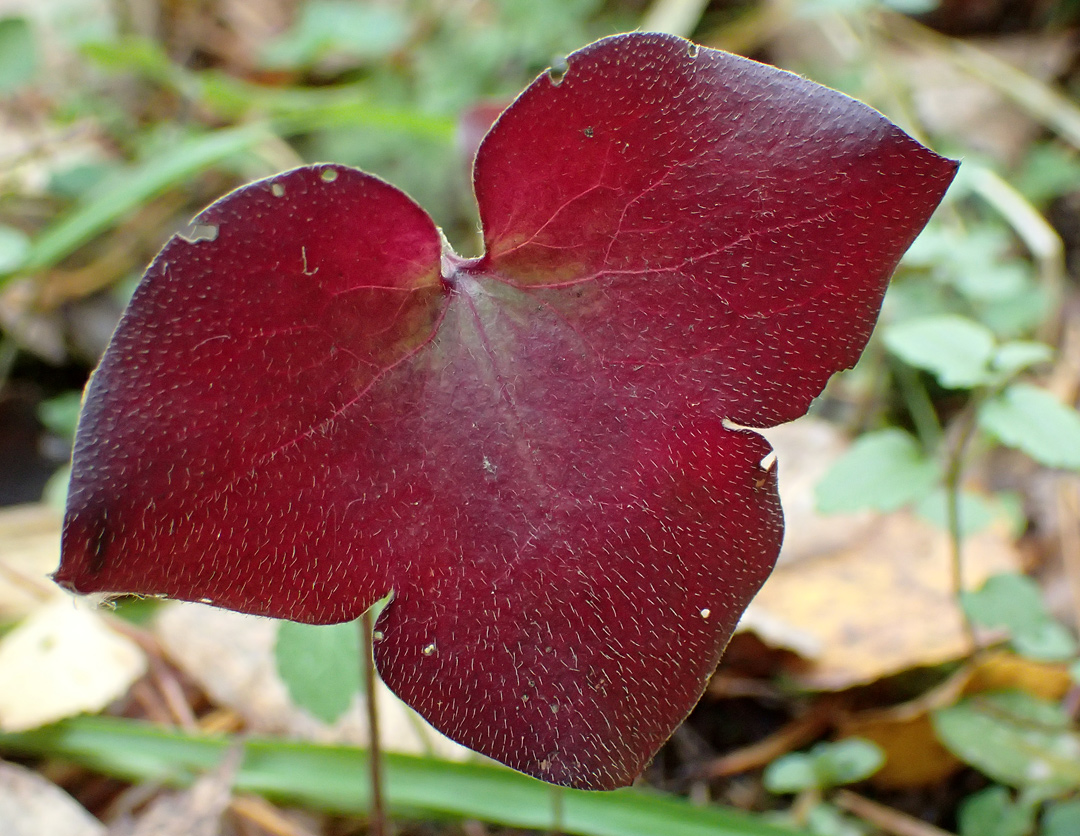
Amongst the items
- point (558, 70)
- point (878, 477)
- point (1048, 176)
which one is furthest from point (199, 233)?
point (1048, 176)

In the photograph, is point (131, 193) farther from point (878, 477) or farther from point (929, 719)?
point (929, 719)

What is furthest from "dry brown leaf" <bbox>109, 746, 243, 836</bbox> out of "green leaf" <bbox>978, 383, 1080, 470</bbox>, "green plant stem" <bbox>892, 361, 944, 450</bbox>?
"green plant stem" <bbox>892, 361, 944, 450</bbox>

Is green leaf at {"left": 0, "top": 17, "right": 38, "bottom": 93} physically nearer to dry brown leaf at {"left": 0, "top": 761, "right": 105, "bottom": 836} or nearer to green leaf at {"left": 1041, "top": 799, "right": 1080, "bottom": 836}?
dry brown leaf at {"left": 0, "top": 761, "right": 105, "bottom": 836}

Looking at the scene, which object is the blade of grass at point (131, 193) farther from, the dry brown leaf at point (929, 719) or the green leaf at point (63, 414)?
the dry brown leaf at point (929, 719)

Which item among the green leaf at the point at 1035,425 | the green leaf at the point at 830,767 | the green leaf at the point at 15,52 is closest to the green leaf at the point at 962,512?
the green leaf at the point at 1035,425

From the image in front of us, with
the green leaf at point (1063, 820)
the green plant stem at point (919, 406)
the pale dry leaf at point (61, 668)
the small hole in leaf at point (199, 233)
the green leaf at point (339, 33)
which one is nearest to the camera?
the small hole in leaf at point (199, 233)

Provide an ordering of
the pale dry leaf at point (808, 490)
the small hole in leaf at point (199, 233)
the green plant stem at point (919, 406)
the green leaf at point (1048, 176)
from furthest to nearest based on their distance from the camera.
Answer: the green leaf at point (1048, 176) → the green plant stem at point (919, 406) → the pale dry leaf at point (808, 490) → the small hole in leaf at point (199, 233)
